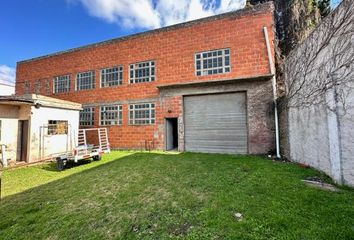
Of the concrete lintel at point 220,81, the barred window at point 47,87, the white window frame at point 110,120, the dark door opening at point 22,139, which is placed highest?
the barred window at point 47,87

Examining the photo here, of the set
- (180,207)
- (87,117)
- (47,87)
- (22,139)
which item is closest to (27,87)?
(47,87)

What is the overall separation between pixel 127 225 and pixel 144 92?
11.6 m

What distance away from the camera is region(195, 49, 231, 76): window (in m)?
12.5

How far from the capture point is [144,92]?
14.7m

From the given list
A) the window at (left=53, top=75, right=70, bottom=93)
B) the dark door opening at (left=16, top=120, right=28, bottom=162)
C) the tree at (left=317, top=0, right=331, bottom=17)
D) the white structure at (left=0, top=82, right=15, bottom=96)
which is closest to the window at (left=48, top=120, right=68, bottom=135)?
the dark door opening at (left=16, top=120, right=28, bottom=162)

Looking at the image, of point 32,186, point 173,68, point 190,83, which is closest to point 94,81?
point 173,68

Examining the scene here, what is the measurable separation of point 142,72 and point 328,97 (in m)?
12.0

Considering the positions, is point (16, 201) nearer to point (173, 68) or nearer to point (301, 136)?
point (301, 136)

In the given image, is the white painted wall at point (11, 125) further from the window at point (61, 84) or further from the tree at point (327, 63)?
the tree at point (327, 63)

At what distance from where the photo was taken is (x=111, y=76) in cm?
1630

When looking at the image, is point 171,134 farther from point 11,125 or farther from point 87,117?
point 11,125

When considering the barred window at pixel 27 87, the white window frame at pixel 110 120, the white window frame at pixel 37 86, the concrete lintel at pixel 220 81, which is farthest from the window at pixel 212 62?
the barred window at pixel 27 87

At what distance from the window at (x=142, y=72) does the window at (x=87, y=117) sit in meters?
4.49

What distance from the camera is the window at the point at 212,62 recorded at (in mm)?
12540
